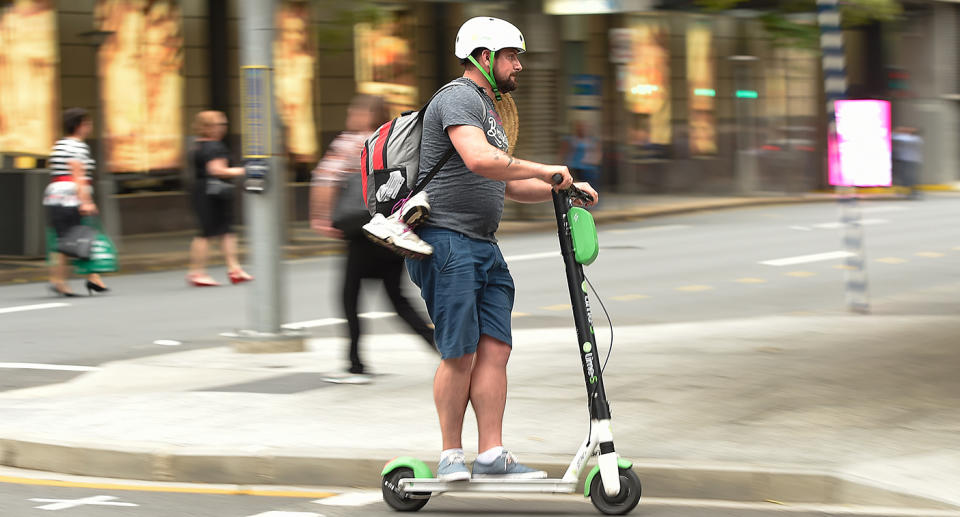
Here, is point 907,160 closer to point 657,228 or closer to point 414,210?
point 657,228

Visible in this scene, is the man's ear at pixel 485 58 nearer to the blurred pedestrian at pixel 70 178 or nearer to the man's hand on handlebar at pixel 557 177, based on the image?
the man's hand on handlebar at pixel 557 177

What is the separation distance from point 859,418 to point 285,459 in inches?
108

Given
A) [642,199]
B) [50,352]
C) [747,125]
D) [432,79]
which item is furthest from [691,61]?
[50,352]

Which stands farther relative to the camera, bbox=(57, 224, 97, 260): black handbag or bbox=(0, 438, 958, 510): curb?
bbox=(57, 224, 97, 260): black handbag

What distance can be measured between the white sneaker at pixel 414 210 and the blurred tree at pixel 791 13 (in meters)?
4.04

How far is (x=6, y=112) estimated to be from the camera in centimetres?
2080

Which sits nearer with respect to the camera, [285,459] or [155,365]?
[285,459]

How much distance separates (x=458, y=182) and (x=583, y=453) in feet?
3.74

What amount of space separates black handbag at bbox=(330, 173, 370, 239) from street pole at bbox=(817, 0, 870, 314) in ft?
13.3

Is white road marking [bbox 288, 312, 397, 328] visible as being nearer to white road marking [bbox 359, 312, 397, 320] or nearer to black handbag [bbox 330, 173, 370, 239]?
A: white road marking [bbox 359, 312, 397, 320]

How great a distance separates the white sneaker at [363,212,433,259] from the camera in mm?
5457

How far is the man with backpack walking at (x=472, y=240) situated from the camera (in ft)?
17.8

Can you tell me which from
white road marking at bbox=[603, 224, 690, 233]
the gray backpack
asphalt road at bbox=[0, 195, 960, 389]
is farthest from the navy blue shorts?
white road marking at bbox=[603, 224, 690, 233]

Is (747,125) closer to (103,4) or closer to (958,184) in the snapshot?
(958,184)
